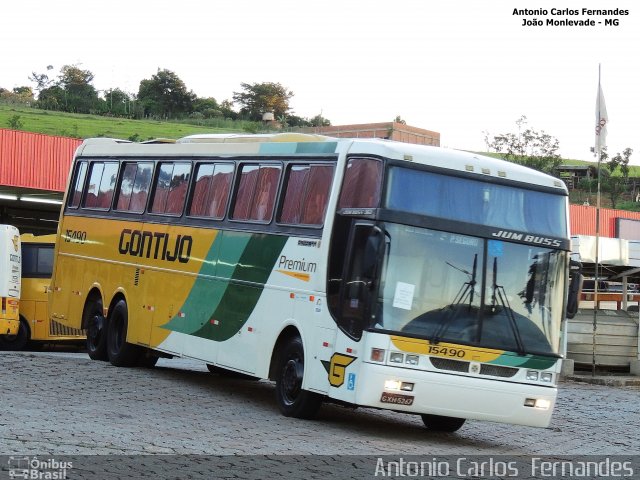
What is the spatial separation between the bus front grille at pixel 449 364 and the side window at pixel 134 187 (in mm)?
7819

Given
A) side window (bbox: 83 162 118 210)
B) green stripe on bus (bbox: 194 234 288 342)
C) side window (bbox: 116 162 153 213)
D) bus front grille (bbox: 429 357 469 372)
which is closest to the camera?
bus front grille (bbox: 429 357 469 372)

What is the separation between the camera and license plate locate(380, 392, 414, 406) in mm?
13281

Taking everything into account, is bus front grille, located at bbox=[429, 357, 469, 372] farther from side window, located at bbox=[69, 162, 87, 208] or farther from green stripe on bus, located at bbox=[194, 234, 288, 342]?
side window, located at bbox=[69, 162, 87, 208]

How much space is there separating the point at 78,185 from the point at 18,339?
622cm

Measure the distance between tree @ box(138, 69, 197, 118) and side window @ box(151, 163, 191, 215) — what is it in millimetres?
117756

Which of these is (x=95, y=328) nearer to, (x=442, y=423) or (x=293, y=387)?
(x=293, y=387)

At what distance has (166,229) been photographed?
1895cm

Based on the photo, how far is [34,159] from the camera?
3953 cm

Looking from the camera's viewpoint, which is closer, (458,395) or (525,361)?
(458,395)

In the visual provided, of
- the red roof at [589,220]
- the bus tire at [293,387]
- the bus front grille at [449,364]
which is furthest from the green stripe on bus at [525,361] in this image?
the red roof at [589,220]

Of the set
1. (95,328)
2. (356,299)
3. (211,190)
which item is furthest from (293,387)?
(95,328)

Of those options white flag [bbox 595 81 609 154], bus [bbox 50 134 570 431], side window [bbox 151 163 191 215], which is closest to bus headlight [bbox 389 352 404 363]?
bus [bbox 50 134 570 431]

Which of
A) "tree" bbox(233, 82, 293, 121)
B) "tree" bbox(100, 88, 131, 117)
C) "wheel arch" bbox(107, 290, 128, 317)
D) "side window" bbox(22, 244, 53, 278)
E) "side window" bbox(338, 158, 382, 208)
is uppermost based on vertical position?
"tree" bbox(233, 82, 293, 121)

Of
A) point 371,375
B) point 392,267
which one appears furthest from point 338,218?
point 371,375
